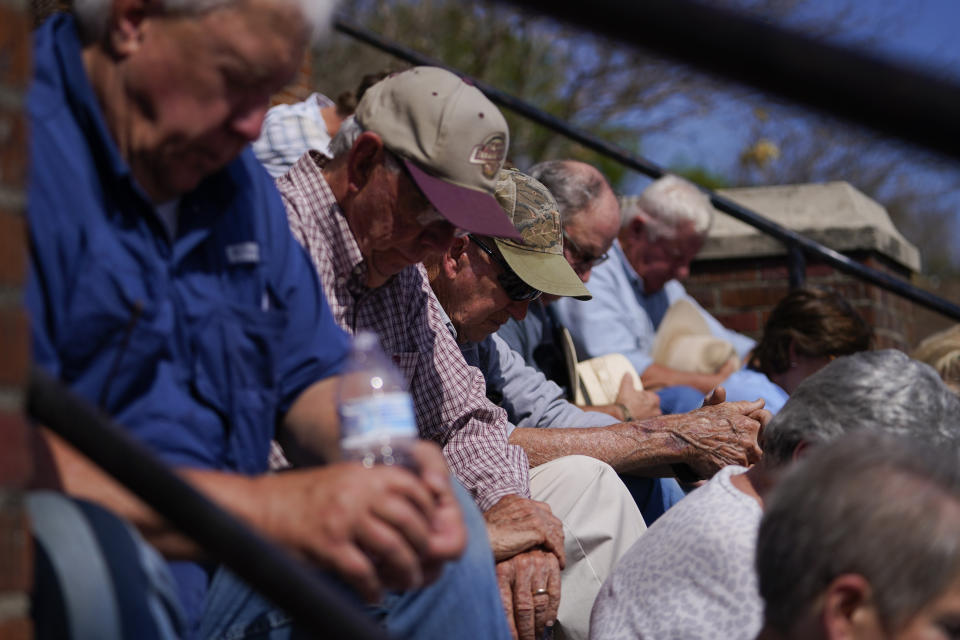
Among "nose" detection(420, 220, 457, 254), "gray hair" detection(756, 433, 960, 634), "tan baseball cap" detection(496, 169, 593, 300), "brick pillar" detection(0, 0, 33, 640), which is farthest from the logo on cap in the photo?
"brick pillar" detection(0, 0, 33, 640)

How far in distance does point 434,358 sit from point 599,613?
0.73 meters

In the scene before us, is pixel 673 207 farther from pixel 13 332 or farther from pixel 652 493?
pixel 13 332

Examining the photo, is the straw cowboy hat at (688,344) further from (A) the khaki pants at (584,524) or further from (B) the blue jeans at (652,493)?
(A) the khaki pants at (584,524)

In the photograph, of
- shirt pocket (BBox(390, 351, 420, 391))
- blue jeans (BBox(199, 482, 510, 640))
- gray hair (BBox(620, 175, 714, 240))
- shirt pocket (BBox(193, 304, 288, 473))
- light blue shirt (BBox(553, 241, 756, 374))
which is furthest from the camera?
gray hair (BBox(620, 175, 714, 240))

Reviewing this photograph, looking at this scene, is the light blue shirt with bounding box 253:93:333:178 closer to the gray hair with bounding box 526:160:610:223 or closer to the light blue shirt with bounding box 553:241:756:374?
the gray hair with bounding box 526:160:610:223

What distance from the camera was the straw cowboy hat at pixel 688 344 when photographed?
522 centimetres

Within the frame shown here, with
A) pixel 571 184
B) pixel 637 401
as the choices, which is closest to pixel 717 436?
pixel 637 401

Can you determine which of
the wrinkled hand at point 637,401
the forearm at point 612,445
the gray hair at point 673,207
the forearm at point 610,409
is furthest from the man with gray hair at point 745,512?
the gray hair at point 673,207

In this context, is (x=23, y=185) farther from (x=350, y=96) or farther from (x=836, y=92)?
(x=350, y=96)

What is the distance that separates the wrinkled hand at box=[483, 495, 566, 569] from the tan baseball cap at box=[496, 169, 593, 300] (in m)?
0.73

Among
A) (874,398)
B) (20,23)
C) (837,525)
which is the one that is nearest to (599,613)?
(874,398)

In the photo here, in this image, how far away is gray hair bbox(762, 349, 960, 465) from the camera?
2248 millimetres

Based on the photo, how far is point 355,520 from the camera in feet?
5.06

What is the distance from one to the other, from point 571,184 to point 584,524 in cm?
179
